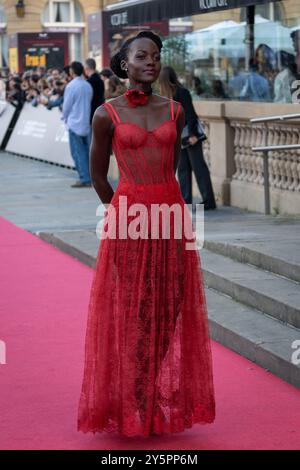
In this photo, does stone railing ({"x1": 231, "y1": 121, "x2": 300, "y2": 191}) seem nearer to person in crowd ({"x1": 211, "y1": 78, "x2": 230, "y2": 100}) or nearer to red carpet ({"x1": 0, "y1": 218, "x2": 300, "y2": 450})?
person in crowd ({"x1": 211, "y1": 78, "x2": 230, "y2": 100})

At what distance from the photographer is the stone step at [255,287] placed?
8180 millimetres

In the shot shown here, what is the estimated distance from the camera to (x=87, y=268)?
1174 cm

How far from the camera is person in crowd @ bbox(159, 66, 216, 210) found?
46.3ft

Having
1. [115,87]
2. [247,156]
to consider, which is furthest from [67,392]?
[115,87]

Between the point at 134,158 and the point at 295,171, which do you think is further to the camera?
the point at 295,171

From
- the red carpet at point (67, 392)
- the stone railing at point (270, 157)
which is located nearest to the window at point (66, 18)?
the stone railing at point (270, 157)

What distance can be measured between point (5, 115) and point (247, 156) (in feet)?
45.9

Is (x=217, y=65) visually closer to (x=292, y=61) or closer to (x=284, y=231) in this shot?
(x=292, y=61)

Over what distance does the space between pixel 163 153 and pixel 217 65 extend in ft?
37.8

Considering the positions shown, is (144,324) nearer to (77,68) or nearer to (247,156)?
(247,156)

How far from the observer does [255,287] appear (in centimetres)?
877

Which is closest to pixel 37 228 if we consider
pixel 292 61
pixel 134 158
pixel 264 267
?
pixel 292 61

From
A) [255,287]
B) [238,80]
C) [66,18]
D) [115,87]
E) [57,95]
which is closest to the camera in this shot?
[255,287]

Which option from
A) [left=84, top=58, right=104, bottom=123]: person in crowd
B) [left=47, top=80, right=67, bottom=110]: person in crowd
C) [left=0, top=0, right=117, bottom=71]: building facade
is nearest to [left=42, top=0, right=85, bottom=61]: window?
[left=0, top=0, right=117, bottom=71]: building facade
